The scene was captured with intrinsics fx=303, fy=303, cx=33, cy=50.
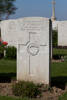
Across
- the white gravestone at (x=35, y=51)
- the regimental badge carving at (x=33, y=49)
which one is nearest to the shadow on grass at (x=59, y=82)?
the white gravestone at (x=35, y=51)

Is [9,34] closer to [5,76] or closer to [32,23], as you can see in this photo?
[5,76]

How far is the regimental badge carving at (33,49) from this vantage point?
23.2ft

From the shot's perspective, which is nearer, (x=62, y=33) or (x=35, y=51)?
(x=35, y=51)

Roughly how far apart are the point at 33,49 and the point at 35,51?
7 centimetres

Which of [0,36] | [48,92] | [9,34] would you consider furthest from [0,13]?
[48,92]

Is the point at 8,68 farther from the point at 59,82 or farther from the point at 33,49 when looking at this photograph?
the point at 33,49

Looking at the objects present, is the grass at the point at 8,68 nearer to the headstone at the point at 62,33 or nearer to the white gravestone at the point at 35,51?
the white gravestone at the point at 35,51

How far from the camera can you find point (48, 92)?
661 centimetres

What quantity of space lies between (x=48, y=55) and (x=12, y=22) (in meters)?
7.15

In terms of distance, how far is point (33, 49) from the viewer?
7.06m

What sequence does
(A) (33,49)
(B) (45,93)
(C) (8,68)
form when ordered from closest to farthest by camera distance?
(B) (45,93), (A) (33,49), (C) (8,68)

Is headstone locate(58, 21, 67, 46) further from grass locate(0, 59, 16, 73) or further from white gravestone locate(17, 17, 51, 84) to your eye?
white gravestone locate(17, 17, 51, 84)

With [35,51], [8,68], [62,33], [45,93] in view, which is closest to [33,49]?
[35,51]

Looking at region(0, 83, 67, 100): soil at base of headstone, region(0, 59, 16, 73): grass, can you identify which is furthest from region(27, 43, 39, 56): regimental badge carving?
region(0, 59, 16, 73): grass
